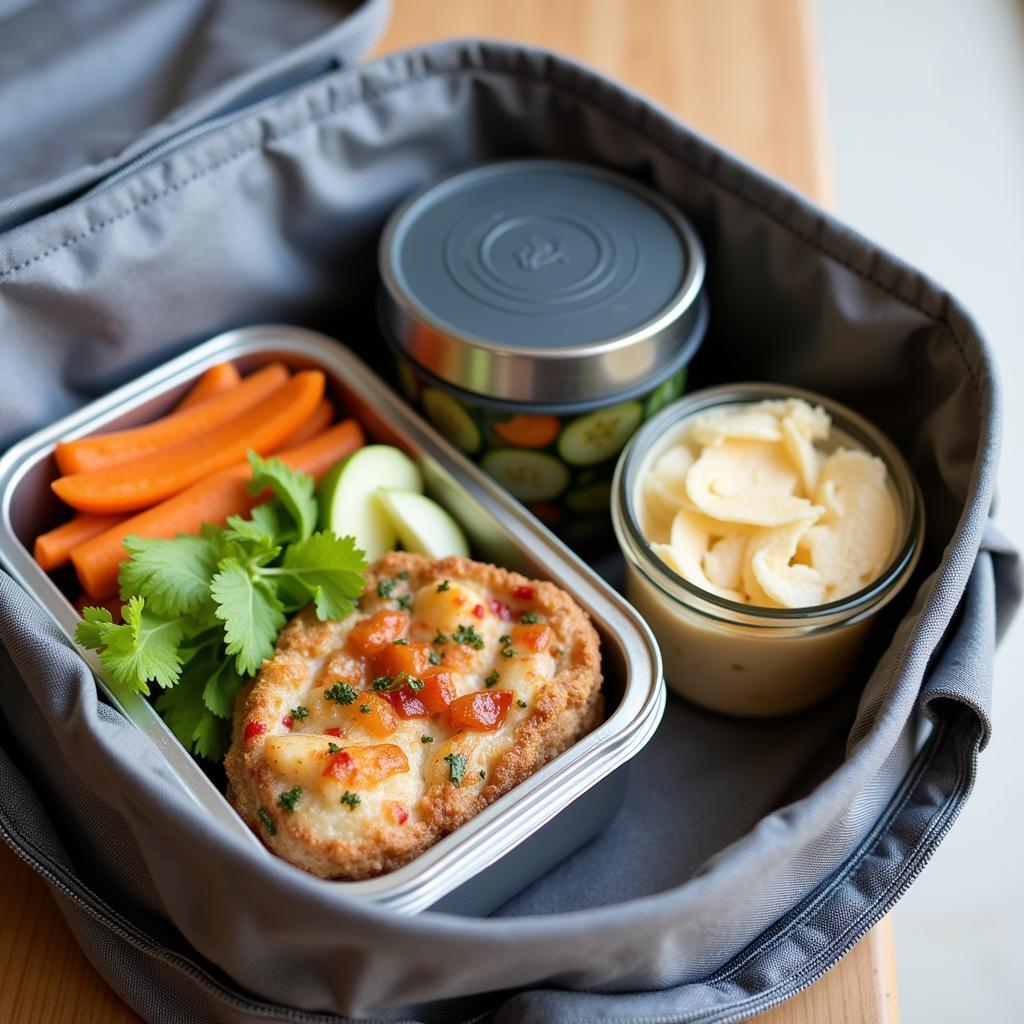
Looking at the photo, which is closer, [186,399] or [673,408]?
[673,408]

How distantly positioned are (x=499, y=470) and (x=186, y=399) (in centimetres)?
45

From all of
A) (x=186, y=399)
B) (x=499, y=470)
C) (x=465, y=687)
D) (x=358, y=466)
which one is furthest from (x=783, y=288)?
(x=186, y=399)

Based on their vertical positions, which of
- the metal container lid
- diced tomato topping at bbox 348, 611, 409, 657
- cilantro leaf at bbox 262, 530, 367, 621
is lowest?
diced tomato topping at bbox 348, 611, 409, 657

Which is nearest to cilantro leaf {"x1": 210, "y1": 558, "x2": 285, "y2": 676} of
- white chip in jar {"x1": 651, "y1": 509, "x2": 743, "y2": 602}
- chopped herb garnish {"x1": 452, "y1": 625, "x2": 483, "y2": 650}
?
chopped herb garnish {"x1": 452, "y1": 625, "x2": 483, "y2": 650}

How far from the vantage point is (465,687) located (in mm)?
1318

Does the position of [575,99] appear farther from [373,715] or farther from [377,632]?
[373,715]

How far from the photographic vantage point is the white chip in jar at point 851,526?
144 centimetres

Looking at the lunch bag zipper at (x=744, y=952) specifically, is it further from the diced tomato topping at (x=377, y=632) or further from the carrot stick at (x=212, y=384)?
the carrot stick at (x=212, y=384)

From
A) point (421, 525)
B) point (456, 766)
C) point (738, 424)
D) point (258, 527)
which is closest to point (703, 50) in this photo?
point (738, 424)

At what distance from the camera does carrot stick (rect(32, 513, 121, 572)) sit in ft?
4.96

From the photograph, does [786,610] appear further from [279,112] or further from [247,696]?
[279,112]

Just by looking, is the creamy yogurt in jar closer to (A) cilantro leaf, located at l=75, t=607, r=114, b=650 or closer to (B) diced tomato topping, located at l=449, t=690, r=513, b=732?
(B) diced tomato topping, located at l=449, t=690, r=513, b=732

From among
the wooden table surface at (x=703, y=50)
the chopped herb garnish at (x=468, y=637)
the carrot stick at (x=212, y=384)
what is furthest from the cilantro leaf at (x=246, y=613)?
the wooden table surface at (x=703, y=50)

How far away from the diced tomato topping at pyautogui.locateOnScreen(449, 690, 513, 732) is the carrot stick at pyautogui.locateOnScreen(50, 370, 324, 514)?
1.72ft
